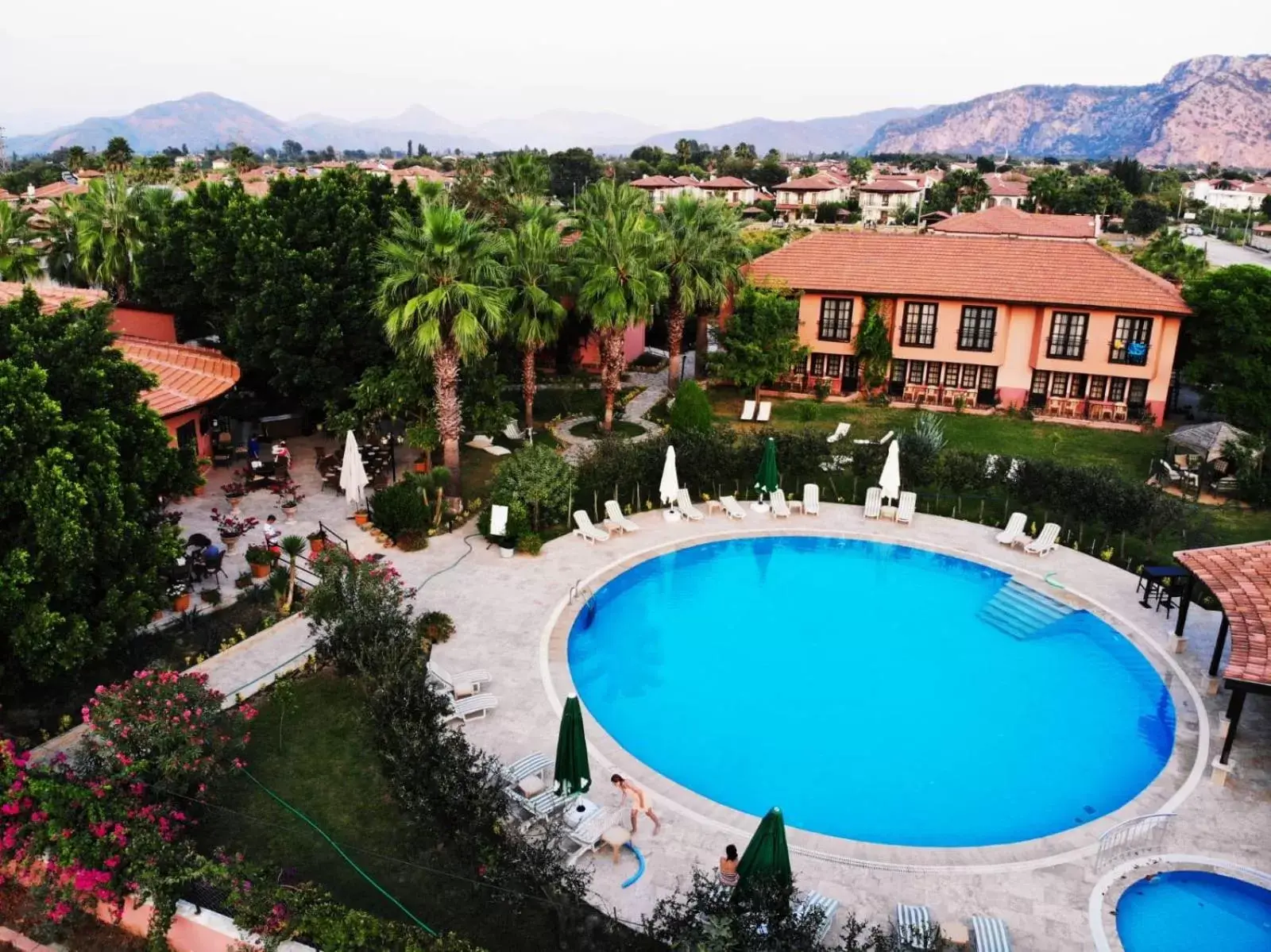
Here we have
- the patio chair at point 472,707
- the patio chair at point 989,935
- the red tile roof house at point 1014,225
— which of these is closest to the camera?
the patio chair at point 989,935

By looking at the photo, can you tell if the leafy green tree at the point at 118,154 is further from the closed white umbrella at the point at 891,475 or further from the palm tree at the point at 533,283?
the closed white umbrella at the point at 891,475

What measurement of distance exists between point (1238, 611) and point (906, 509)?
10199 mm

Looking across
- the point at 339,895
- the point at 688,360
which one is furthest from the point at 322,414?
the point at 339,895

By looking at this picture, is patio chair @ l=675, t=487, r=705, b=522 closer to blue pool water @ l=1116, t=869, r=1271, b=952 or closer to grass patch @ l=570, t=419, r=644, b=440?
grass patch @ l=570, t=419, r=644, b=440

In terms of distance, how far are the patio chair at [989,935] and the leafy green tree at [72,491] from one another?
13802mm

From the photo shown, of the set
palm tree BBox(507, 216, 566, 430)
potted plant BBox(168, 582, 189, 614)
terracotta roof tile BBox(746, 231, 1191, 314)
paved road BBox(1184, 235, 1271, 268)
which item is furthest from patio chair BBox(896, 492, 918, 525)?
paved road BBox(1184, 235, 1271, 268)

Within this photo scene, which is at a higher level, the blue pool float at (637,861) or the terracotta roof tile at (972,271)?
the terracotta roof tile at (972,271)

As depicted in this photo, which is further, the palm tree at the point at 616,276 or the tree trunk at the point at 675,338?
the tree trunk at the point at 675,338

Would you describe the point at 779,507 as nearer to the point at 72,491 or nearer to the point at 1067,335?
the point at 1067,335

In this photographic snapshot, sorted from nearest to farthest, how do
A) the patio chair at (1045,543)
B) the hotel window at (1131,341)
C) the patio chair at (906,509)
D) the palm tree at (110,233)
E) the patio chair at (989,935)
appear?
the patio chair at (989,935) → the patio chair at (1045,543) → the patio chair at (906,509) → the palm tree at (110,233) → the hotel window at (1131,341)

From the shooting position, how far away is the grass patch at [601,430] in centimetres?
3250

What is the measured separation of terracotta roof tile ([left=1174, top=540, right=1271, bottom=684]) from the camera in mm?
15164

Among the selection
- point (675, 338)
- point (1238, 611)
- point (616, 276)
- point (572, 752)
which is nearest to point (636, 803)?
point (572, 752)

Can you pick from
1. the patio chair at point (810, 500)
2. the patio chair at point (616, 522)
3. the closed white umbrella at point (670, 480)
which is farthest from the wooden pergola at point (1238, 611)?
the patio chair at point (616, 522)
